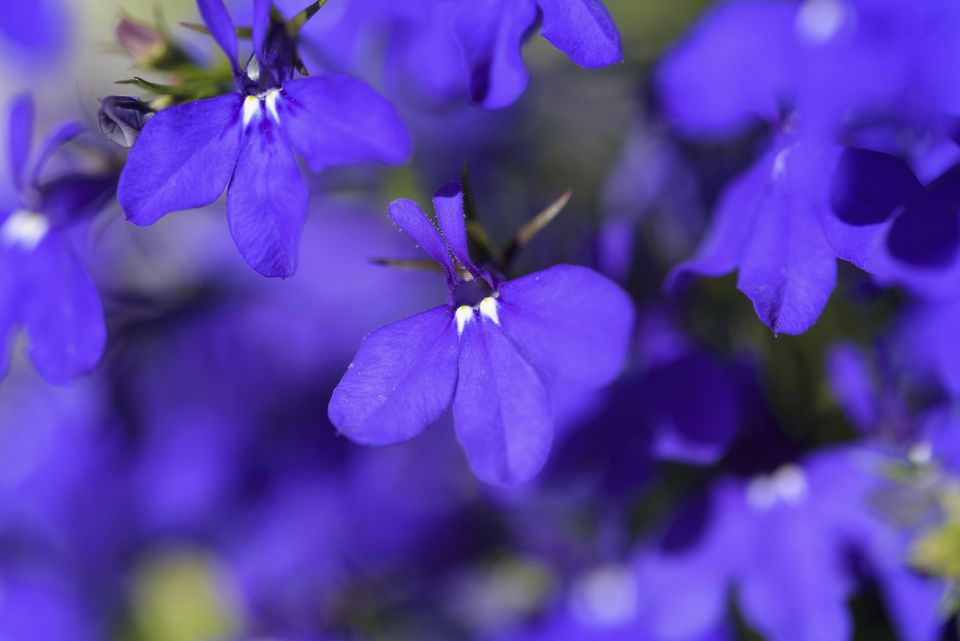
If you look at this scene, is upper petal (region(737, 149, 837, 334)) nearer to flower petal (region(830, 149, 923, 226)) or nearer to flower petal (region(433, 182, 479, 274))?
flower petal (region(830, 149, 923, 226))

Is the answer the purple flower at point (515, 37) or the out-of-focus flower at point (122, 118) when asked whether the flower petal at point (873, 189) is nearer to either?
the purple flower at point (515, 37)

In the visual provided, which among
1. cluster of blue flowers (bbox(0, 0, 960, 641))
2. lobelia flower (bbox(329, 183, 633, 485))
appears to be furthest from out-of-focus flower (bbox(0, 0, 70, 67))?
lobelia flower (bbox(329, 183, 633, 485))

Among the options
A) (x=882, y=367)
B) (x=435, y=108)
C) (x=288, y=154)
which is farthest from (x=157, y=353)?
(x=882, y=367)

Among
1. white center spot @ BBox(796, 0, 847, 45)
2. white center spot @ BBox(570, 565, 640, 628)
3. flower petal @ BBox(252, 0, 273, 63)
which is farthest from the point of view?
white center spot @ BBox(570, 565, 640, 628)

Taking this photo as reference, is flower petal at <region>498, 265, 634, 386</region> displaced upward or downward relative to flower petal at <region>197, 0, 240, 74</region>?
downward

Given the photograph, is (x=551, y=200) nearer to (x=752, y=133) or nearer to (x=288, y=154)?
(x=752, y=133)

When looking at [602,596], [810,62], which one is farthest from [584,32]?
[602,596]

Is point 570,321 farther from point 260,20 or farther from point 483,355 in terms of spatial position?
point 260,20
